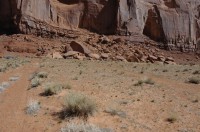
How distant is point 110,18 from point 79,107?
141ft

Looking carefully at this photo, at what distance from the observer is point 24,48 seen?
4216 centimetres

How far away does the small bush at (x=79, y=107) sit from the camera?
8633 millimetres

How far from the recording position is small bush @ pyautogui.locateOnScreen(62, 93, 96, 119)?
28.3ft

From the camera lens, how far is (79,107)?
862 cm

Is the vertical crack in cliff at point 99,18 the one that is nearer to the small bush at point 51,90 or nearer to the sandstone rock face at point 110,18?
the sandstone rock face at point 110,18

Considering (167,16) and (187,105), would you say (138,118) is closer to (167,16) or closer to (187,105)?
(187,105)

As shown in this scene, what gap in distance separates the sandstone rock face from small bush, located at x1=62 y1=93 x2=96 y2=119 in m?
37.4

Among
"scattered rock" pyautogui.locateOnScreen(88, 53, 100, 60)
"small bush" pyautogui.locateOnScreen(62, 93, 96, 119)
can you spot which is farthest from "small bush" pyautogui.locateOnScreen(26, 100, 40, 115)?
"scattered rock" pyautogui.locateOnScreen(88, 53, 100, 60)

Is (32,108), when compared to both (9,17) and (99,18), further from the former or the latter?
(99,18)

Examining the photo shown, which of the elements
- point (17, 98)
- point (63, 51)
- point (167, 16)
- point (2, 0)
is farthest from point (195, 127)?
point (167, 16)

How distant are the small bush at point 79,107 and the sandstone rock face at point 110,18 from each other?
123 feet

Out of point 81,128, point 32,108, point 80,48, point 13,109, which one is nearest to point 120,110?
point 81,128

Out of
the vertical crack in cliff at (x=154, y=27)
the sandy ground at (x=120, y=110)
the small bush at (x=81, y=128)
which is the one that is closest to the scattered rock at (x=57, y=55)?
the vertical crack in cliff at (x=154, y=27)

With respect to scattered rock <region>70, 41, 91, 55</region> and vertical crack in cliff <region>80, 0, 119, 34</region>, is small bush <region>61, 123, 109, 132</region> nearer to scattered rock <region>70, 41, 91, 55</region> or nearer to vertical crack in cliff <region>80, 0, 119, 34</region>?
scattered rock <region>70, 41, 91, 55</region>
